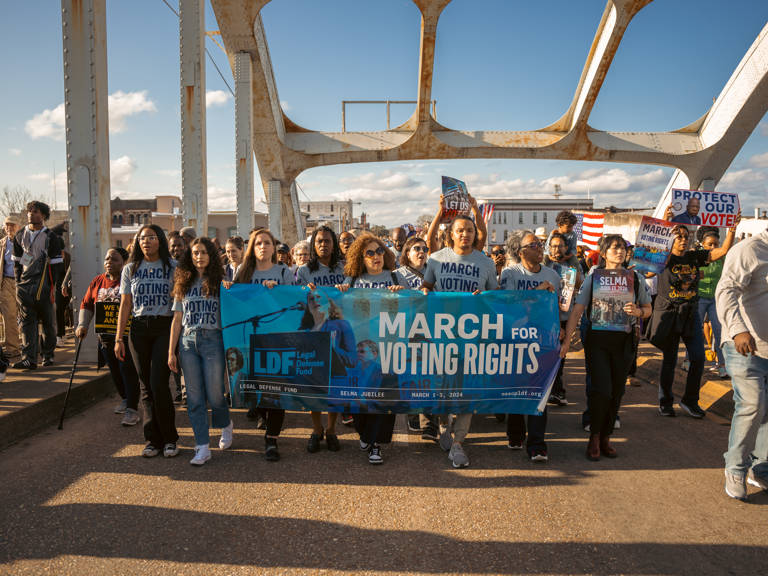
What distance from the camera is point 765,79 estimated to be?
50.0 feet

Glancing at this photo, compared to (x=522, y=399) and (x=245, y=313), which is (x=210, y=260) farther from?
(x=522, y=399)

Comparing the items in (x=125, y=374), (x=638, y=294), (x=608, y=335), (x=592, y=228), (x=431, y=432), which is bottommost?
(x=431, y=432)

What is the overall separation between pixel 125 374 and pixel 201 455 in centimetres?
144

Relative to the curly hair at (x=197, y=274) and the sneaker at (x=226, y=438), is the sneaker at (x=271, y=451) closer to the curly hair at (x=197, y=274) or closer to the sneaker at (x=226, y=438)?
the sneaker at (x=226, y=438)

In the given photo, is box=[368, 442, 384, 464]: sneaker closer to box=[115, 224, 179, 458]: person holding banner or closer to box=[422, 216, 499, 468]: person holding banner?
box=[422, 216, 499, 468]: person holding banner

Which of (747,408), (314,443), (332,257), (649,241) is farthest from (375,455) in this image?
(649,241)

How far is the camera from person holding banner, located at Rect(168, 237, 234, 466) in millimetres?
4312

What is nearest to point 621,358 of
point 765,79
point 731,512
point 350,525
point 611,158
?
point 731,512

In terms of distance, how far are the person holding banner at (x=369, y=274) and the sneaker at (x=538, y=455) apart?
4.06ft

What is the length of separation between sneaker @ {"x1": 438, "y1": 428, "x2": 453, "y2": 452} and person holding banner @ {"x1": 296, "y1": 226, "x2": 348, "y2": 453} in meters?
0.96

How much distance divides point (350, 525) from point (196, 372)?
1.94 m

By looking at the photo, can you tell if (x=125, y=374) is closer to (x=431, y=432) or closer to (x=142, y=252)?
(x=142, y=252)

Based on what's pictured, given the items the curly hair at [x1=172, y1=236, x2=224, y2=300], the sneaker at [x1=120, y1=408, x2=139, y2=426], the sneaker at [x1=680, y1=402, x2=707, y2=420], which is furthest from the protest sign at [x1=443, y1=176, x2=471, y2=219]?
the sneaker at [x1=120, y1=408, x2=139, y2=426]

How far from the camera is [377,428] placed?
4.40m
